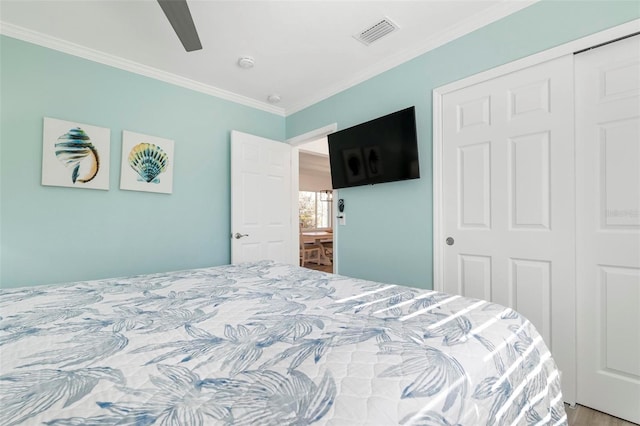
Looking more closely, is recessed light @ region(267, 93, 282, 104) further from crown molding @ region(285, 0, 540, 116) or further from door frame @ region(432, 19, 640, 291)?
door frame @ region(432, 19, 640, 291)

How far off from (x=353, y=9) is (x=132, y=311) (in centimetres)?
220

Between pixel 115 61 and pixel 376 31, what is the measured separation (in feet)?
7.42

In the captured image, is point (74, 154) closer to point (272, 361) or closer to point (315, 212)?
point (272, 361)

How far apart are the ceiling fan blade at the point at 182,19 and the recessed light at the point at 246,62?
0.98m

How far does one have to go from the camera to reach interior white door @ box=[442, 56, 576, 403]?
172 cm

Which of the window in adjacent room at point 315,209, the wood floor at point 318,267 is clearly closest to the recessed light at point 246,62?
the wood floor at point 318,267

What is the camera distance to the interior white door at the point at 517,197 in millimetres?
1725

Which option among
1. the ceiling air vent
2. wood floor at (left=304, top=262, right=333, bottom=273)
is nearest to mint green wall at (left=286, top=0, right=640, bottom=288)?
the ceiling air vent

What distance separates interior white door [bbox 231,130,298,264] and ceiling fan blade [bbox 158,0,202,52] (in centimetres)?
161

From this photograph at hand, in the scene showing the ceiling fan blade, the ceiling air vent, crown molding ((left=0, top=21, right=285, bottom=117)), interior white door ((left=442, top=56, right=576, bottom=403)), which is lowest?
interior white door ((left=442, top=56, right=576, bottom=403))

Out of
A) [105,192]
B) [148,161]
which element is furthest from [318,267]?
[105,192]

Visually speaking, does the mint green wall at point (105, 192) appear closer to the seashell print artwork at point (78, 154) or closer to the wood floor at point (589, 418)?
the seashell print artwork at point (78, 154)

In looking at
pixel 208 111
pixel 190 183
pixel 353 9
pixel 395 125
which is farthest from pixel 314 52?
pixel 190 183

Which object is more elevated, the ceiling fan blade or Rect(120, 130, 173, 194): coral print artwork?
the ceiling fan blade
